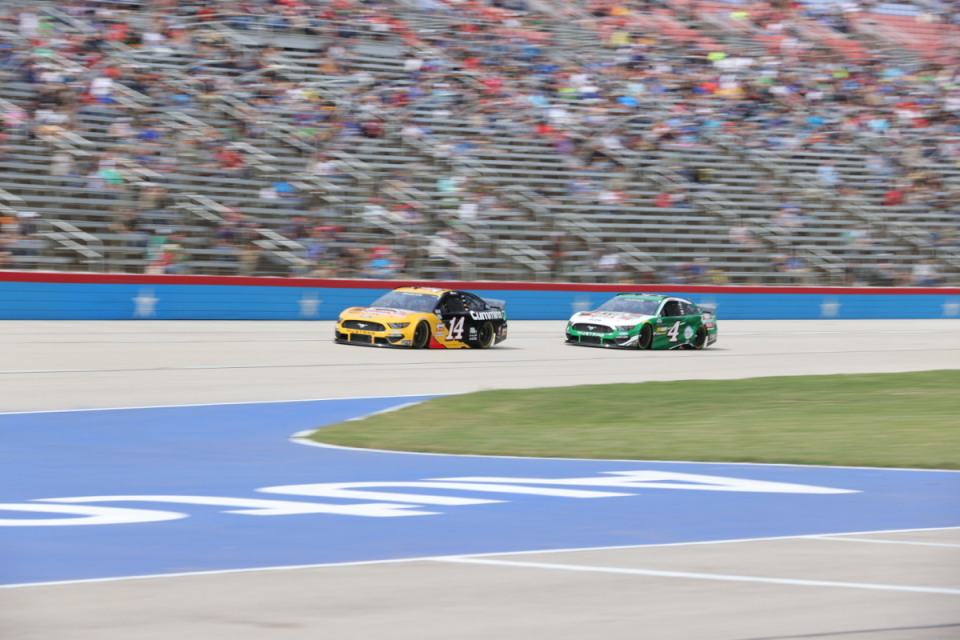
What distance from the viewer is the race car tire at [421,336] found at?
70.5ft

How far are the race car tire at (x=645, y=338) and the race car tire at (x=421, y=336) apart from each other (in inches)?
166

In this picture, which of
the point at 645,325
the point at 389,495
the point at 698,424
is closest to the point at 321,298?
the point at 645,325

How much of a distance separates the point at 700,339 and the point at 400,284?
7261 millimetres

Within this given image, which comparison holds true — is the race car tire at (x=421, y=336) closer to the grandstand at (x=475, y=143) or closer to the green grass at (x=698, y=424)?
the grandstand at (x=475, y=143)

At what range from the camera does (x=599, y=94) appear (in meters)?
33.0

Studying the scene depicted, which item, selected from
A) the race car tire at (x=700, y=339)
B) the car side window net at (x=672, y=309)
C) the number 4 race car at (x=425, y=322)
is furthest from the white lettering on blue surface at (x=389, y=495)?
the race car tire at (x=700, y=339)

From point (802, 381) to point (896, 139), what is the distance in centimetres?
2292

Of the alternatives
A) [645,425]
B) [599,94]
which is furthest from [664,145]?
[645,425]

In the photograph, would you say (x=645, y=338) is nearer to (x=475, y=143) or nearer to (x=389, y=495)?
(x=475, y=143)

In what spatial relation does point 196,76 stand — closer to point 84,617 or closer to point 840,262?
point 840,262

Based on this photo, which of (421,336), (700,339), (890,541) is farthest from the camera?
(700,339)

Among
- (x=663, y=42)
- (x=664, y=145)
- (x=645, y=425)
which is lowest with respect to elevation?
(x=645, y=425)

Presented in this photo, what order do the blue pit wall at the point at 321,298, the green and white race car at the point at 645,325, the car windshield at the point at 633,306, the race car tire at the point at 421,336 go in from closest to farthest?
the race car tire at the point at 421,336 → the green and white race car at the point at 645,325 → the car windshield at the point at 633,306 → the blue pit wall at the point at 321,298

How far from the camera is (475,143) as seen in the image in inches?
1203
